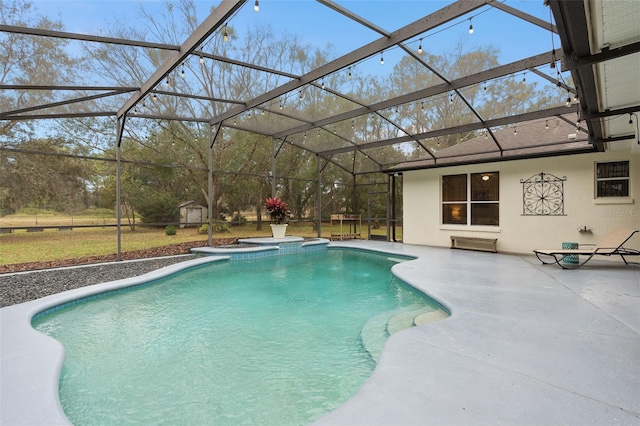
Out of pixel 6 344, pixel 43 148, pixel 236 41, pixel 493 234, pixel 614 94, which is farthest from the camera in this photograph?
pixel 493 234

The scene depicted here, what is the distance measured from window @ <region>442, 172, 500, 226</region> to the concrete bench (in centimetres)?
59

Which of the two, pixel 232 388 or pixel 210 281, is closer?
pixel 232 388

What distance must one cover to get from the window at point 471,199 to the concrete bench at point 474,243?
588 mm

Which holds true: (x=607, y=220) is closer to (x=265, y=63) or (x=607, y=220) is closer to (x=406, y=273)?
(x=406, y=273)

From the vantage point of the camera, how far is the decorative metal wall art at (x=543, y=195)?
8.14 m

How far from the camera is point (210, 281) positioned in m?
6.25

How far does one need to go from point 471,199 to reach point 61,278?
35.1 ft

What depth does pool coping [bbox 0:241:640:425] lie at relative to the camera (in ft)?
5.81

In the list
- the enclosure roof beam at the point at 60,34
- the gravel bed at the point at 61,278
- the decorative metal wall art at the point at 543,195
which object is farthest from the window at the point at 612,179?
the gravel bed at the point at 61,278

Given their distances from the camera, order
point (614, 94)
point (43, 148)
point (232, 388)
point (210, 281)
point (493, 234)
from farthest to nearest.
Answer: point (493, 234) → point (43, 148) → point (210, 281) → point (614, 94) → point (232, 388)

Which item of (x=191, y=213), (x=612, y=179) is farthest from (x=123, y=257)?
(x=612, y=179)

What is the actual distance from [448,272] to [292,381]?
14.2 ft

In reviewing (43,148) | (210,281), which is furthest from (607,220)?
(43,148)

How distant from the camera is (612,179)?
24.9ft
